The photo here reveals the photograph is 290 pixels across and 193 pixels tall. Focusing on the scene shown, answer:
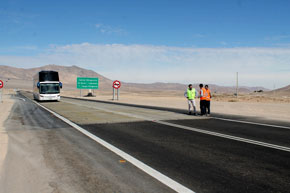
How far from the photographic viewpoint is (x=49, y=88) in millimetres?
31938

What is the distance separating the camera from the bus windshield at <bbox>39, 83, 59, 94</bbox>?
3167 centimetres

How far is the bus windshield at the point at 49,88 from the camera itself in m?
31.7

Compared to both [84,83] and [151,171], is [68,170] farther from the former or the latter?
[84,83]

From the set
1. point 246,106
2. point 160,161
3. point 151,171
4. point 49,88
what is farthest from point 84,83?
point 151,171

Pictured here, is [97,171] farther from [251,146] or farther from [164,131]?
[164,131]

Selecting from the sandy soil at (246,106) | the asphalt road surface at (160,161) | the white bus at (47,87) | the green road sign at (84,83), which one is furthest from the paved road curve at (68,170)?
the green road sign at (84,83)

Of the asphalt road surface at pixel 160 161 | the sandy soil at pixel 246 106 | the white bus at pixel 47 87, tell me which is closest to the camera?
the asphalt road surface at pixel 160 161

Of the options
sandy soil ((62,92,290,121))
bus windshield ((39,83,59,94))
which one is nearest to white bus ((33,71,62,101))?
bus windshield ((39,83,59,94))

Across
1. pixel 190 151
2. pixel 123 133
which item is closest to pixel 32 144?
pixel 123 133

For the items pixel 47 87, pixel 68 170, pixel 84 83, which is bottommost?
pixel 68 170

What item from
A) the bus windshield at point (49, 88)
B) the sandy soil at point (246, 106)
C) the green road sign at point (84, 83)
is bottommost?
the sandy soil at point (246, 106)

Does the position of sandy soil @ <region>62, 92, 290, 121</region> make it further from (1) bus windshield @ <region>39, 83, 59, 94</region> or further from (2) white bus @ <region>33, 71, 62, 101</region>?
(2) white bus @ <region>33, 71, 62, 101</region>

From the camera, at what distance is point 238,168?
527 cm

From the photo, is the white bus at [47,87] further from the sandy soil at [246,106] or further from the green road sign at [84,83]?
the green road sign at [84,83]
